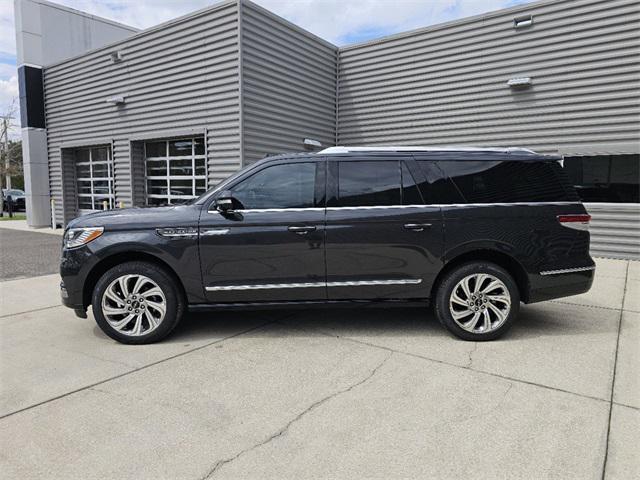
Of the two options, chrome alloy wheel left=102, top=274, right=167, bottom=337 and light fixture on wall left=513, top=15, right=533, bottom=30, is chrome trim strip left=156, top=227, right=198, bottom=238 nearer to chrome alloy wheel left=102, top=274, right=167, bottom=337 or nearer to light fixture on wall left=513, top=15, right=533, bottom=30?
chrome alloy wheel left=102, top=274, right=167, bottom=337

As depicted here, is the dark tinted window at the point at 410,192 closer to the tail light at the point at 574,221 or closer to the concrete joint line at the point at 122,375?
Answer: the tail light at the point at 574,221

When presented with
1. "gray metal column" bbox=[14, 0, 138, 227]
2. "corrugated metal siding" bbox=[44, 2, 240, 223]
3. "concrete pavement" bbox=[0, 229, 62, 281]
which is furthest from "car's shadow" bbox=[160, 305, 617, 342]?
"gray metal column" bbox=[14, 0, 138, 227]

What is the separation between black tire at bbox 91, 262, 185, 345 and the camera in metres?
4.23

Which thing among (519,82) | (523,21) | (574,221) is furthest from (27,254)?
(523,21)

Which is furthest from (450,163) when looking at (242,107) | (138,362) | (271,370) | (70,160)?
(70,160)

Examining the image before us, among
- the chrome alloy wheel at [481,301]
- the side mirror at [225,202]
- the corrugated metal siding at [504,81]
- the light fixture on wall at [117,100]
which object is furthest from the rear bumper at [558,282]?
the light fixture on wall at [117,100]

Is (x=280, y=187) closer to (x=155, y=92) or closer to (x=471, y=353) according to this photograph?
(x=471, y=353)

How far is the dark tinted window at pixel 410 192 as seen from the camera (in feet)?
14.3

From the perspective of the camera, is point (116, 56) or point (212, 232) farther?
point (116, 56)

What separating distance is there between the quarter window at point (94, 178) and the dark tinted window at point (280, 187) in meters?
9.77

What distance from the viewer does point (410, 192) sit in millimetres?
4379

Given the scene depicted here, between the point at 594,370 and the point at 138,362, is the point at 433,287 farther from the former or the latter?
the point at 138,362

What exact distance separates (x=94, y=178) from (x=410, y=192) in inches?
488

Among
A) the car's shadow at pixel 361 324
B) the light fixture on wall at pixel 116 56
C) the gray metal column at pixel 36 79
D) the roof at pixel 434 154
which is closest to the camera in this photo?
the roof at pixel 434 154
